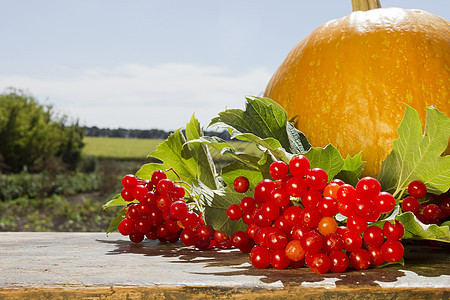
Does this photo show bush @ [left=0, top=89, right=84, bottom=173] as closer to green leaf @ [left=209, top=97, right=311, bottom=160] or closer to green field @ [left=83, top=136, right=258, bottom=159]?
green field @ [left=83, top=136, right=258, bottom=159]

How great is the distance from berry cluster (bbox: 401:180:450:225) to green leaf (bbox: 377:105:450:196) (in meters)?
0.02

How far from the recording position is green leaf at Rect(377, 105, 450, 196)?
710 mm

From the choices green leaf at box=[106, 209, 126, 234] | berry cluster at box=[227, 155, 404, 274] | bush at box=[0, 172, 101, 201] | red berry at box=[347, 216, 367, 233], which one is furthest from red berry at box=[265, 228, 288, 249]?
bush at box=[0, 172, 101, 201]

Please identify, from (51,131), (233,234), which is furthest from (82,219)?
(233,234)

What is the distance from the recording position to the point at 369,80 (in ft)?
3.33

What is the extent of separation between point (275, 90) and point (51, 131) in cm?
879

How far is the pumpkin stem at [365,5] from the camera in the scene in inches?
48.3

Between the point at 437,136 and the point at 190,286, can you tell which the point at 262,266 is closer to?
the point at 190,286

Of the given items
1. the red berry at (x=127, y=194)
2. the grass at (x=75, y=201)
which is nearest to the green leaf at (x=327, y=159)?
the red berry at (x=127, y=194)

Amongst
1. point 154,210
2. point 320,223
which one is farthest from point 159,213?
point 320,223

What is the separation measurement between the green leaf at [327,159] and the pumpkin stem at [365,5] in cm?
66

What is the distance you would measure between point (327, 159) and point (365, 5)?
2.23ft

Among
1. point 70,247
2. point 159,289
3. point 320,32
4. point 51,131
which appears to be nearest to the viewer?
point 159,289

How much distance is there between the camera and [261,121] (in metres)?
0.85
